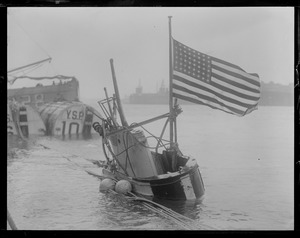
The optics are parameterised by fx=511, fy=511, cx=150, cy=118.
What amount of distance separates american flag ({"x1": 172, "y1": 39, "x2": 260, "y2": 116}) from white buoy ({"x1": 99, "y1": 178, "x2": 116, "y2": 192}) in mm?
976

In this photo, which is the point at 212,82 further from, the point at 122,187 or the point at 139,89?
the point at 122,187

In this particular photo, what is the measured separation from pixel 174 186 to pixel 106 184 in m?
0.61

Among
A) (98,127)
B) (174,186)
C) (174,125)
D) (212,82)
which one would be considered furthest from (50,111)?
(212,82)

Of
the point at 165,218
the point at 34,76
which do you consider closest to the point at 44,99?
the point at 34,76

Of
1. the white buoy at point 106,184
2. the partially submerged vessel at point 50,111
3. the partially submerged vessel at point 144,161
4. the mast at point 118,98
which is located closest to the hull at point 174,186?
the partially submerged vessel at point 144,161

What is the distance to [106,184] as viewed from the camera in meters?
4.61

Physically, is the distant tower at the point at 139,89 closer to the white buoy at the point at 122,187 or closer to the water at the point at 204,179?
the water at the point at 204,179

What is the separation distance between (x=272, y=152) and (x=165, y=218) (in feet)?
3.70

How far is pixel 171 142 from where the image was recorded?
4.66m

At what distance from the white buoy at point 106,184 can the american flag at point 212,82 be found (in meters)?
0.98

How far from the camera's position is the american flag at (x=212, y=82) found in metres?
4.60

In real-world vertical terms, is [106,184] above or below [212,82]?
below

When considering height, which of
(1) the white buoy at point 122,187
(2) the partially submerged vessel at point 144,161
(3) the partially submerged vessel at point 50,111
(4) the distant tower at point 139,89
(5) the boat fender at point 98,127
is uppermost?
(4) the distant tower at point 139,89
